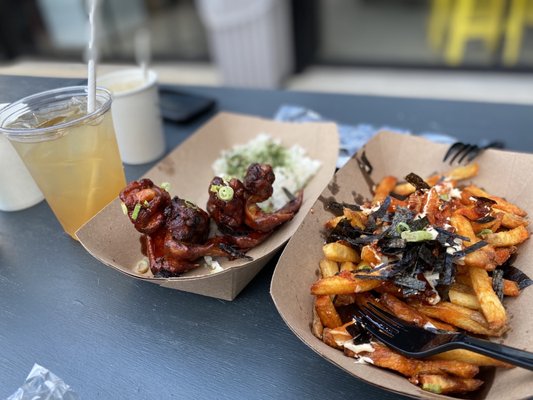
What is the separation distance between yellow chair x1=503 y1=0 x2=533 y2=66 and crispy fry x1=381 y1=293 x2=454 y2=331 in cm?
509

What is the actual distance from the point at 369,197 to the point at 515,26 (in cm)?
472

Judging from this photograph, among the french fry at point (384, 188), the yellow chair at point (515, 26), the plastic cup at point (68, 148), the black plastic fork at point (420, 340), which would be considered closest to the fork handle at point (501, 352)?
the black plastic fork at point (420, 340)

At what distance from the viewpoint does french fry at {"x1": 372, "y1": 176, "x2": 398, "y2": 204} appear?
4.82ft

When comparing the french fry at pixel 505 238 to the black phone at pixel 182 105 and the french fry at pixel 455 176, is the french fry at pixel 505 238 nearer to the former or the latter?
the french fry at pixel 455 176

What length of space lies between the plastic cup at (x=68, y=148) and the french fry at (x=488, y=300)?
1096 mm

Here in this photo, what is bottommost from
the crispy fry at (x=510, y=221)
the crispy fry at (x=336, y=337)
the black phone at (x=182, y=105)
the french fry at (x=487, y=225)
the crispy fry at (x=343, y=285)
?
the black phone at (x=182, y=105)

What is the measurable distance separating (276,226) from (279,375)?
1.46ft

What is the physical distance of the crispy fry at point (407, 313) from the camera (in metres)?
1.05

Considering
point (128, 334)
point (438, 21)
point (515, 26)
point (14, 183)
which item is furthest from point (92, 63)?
point (438, 21)

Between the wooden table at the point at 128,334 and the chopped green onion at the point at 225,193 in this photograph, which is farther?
the chopped green onion at the point at 225,193

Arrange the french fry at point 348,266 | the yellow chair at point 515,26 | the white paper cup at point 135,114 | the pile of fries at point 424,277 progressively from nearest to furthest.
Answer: the pile of fries at point 424,277, the french fry at point 348,266, the white paper cup at point 135,114, the yellow chair at point 515,26

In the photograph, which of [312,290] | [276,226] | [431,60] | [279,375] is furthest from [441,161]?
[431,60]

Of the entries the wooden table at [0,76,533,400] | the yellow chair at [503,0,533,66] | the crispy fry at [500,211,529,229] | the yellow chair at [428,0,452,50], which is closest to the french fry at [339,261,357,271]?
the wooden table at [0,76,533,400]

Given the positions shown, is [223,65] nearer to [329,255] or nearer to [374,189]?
[374,189]
